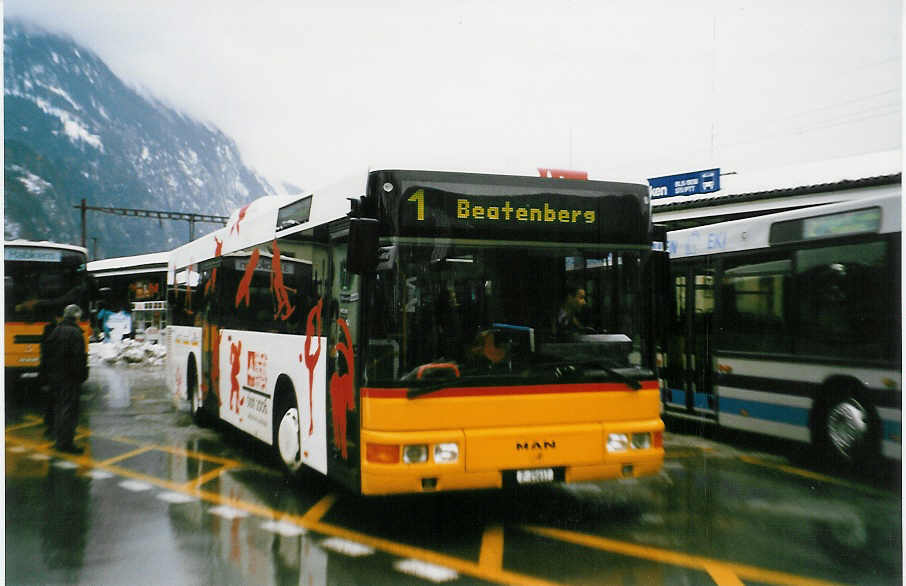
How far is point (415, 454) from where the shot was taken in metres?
5.25

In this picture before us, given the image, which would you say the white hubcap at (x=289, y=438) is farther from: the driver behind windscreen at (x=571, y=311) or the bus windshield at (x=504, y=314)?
the driver behind windscreen at (x=571, y=311)

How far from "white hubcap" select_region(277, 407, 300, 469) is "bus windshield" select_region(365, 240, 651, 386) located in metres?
1.90

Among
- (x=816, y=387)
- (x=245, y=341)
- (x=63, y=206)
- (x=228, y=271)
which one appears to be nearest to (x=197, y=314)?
(x=228, y=271)

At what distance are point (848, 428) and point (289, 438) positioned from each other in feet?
17.3

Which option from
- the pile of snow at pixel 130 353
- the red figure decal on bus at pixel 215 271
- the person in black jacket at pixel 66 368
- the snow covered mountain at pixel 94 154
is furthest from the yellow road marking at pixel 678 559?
the pile of snow at pixel 130 353

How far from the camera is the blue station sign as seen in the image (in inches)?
562

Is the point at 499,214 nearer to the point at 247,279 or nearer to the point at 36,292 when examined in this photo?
the point at 247,279

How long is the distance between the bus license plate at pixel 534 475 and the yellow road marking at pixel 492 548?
0.48 metres

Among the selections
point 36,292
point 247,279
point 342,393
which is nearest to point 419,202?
point 342,393

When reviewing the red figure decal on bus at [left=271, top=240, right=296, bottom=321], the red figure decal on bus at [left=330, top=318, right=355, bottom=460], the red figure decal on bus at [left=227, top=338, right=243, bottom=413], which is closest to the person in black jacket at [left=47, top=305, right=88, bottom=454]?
the red figure decal on bus at [left=227, top=338, right=243, bottom=413]

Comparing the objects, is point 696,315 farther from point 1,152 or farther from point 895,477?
point 1,152

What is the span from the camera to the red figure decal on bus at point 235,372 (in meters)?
8.63

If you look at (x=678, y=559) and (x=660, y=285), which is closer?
(x=678, y=559)

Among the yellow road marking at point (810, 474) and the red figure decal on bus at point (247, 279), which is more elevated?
the red figure decal on bus at point (247, 279)
